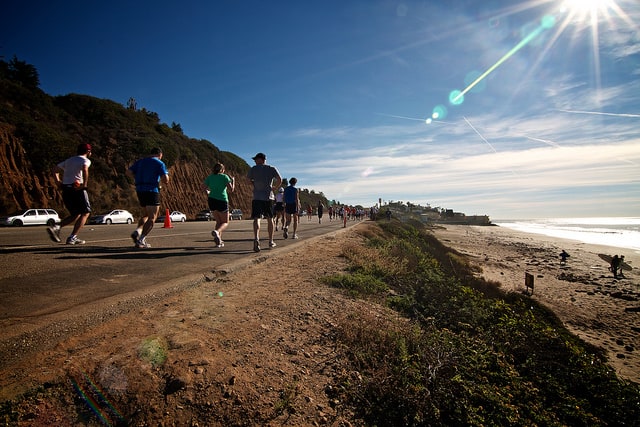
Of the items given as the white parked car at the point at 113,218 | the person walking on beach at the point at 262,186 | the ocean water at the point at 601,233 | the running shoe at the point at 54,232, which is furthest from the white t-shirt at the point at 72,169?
the ocean water at the point at 601,233

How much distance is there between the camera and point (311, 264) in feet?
19.5

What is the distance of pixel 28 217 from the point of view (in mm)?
19219

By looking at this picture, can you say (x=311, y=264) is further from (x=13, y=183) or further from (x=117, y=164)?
(x=117, y=164)

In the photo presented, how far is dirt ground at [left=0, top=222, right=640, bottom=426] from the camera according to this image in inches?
62.2

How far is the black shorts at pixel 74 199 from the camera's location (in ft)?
17.1

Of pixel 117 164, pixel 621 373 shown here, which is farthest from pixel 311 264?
pixel 117 164

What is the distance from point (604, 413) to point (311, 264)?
4.41 metres

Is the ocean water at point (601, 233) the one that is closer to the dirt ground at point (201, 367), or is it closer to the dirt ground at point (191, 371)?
the dirt ground at point (201, 367)

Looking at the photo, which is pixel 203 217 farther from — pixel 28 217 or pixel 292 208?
pixel 292 208

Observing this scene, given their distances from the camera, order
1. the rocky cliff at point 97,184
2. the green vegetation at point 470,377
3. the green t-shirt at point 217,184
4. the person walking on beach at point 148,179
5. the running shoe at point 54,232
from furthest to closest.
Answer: the rocky cliff at point 97,184
the green t-shirt at point 217,184
the person walking on beach at point 148,179
the running shoe at point 54,232
the green vegetation at point 470,377

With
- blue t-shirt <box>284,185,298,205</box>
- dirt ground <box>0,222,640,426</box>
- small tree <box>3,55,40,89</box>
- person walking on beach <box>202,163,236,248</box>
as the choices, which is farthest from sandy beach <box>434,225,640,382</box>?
small tree <box>3,55,40,89</box>

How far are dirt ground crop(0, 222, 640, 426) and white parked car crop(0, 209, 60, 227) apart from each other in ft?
70.1

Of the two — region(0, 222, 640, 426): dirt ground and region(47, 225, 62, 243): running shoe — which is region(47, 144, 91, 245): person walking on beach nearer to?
region(47, 225, 62, 243): running shoe

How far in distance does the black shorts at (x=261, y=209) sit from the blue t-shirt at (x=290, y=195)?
9.62 ft
